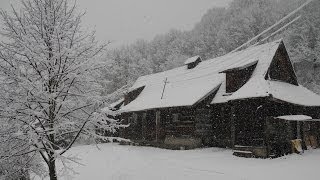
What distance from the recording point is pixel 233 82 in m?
23.0

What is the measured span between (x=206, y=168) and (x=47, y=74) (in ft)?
31.9

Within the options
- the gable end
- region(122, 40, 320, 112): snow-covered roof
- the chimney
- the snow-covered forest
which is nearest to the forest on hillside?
region(122, 40, 320, 112): snow-covered roof

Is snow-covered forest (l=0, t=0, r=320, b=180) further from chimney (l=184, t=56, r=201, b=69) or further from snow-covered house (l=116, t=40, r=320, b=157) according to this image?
chimney (l=184, t=56, r=201, b=69)

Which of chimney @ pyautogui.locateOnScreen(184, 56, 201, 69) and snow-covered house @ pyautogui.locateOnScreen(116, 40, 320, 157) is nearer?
snow-covered house @ pyautogui.locateOnScreen(116, 40, 320, 157)

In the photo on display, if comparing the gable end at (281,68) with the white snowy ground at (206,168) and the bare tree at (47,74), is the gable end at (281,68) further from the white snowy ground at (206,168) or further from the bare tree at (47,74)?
the bare tree at (47,74)

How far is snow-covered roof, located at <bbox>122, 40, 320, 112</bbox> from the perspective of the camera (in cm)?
2006

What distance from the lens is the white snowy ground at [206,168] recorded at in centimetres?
1364

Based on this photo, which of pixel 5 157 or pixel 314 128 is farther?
pixel 314 128

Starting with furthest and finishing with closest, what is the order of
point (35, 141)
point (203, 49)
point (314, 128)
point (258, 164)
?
point (203, 49) < point (314, 128) < point (258, 164) < point (35, 141)

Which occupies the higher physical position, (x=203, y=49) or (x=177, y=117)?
(x=203, y=49)

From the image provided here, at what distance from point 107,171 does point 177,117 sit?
34.7 ft

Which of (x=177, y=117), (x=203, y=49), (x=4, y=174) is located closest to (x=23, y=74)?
(x=4, y=174)

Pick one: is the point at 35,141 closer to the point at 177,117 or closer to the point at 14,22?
the point at 14,22

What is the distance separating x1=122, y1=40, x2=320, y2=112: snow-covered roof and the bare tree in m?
7.80
